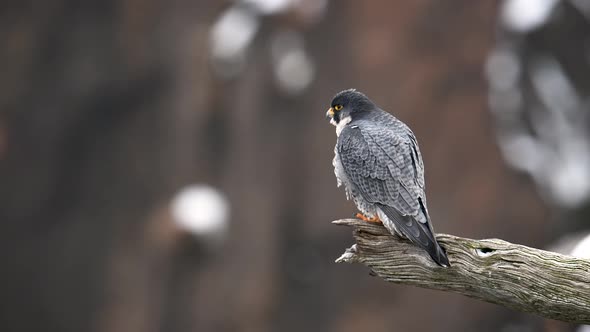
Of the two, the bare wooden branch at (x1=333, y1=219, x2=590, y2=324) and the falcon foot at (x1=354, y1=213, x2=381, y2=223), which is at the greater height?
the falcon foot at (x1=354, y1=213, x2=381, y2=223)

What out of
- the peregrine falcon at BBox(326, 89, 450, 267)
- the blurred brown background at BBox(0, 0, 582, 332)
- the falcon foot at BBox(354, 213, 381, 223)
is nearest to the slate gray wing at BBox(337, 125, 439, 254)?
the peregrine falcon at BBox(326, 89, 450, 267)

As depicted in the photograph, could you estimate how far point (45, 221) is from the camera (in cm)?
1248

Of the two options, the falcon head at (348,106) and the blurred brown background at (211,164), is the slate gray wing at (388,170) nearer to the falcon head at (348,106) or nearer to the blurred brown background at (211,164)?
the falcon head at (348,106)

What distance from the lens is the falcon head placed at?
5523 millimetres

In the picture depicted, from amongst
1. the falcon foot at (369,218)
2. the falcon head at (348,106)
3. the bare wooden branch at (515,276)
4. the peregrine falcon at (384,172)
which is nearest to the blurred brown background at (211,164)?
the falcon head at (348,106)

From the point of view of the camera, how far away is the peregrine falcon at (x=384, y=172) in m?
4.59

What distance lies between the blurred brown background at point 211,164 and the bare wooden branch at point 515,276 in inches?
300

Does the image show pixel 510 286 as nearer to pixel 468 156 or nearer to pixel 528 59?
pixel 468 156

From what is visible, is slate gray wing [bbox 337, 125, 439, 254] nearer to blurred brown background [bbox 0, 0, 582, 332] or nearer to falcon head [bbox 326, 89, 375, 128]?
falcon head [bbox 326, 89, 375, 128]

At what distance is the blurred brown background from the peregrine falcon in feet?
22.7

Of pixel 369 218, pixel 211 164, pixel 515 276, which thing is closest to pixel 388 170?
pixel 369 218

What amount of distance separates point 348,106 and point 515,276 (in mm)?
1981

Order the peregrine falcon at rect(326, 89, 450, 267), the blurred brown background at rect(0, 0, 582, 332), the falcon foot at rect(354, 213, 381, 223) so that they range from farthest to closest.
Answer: the blurred brown background at rect(0, 0, 582, 332) → the falcon foot at rect(354, 213, 381, 223) → the peregrine falcon at rect(326, 89, 450, 267)

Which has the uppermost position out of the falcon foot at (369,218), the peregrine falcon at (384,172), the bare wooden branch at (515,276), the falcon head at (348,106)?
the falcon head at (348,106)
